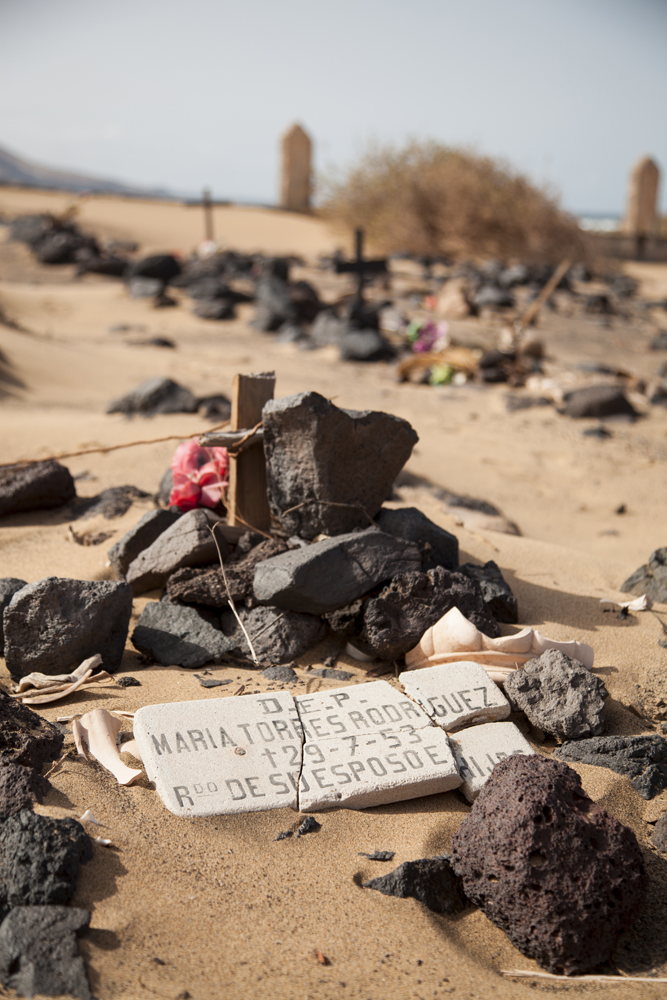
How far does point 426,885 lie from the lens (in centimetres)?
194

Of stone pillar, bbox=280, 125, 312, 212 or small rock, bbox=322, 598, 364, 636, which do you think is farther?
stone pillar, bbox=280, 125, 312, 212

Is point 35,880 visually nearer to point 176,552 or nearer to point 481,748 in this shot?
point 481,748

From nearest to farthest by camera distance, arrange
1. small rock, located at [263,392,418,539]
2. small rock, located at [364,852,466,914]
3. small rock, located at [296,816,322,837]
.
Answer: small rock, located at [364,852,466,914] < small rock, located at [296,816,322,837] < small rock, located at [263,392,418,539]

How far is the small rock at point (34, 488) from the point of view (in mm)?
4074

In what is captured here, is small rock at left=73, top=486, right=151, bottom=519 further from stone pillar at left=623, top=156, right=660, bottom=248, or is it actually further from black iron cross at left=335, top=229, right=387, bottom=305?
stone pillar at left=623, top=156, right=660, bottom=248

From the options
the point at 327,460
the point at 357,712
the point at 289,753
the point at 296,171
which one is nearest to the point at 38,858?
the point at 289,753

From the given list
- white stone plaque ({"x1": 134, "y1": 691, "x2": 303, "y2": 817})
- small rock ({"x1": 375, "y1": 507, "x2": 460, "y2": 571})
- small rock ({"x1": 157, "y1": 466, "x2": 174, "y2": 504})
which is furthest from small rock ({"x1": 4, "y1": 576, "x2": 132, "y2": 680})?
small rock ({"x1": 157, "y1": 466, "x2": 174, "y2": 504})

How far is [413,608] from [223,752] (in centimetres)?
97

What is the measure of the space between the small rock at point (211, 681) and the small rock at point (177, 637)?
102 millimetres

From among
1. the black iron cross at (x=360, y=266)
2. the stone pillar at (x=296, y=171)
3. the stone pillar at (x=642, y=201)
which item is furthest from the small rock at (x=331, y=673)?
the stone pillar at (x=642, y=201)

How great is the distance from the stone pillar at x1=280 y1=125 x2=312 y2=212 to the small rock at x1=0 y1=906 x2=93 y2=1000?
24.0 m

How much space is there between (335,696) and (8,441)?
12.3 feet

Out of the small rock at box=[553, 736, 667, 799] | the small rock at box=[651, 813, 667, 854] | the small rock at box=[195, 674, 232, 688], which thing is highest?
the small rock at box=[195, 674, 232, 688]

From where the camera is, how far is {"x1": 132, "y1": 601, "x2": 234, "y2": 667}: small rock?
9.43ft
